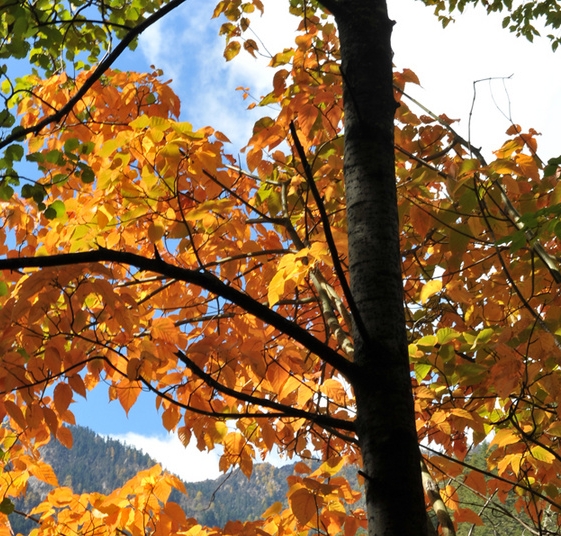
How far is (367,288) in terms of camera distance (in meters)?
1.54

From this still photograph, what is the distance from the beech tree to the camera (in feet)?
4.77

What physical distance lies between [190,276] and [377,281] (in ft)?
1.84

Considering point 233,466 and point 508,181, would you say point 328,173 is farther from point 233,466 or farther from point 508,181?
point 233,466

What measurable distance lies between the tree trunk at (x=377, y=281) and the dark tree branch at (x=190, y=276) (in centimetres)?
12

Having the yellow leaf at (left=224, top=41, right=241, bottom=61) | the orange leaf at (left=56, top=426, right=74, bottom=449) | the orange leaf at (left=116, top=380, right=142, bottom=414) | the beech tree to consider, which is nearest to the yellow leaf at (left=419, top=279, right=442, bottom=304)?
the beech tree

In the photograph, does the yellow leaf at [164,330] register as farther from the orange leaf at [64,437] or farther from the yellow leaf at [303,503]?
the orange leaf at [64,437]

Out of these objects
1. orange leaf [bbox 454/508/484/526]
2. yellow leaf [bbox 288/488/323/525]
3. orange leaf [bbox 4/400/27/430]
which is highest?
orange leaf [bbox 4/400/27/430]

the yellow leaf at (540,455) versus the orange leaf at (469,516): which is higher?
the yellow leaf at (540,455)

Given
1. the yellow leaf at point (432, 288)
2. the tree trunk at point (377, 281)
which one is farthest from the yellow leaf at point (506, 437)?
the tree trunk at point (377, 281)

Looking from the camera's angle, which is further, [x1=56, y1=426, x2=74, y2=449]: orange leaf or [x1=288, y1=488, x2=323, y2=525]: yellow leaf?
[x1=56, y1=426, x2=74, y2=449]: orange leaf

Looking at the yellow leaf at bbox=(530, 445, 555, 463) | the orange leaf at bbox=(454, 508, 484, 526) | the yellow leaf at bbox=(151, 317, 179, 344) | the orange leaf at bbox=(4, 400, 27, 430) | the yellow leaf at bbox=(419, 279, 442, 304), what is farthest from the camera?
the orange leaf at bbox=(454, 508, 484, 526)

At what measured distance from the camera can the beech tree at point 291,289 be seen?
57.3 inches

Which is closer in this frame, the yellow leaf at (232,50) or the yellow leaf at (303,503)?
the yellow leaf at (303,503)

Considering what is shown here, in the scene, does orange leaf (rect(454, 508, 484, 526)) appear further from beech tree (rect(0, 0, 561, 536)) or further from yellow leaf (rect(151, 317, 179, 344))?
yellow leaf (rect(151, 317, 179, 344))
